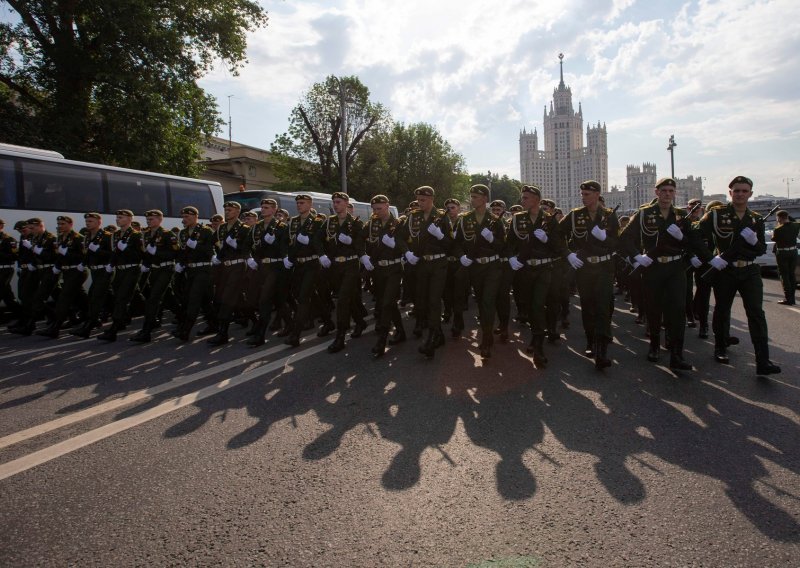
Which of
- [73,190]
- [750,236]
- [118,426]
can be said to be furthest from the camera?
[73,190]

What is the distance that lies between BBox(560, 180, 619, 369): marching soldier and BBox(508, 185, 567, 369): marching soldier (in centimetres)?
36

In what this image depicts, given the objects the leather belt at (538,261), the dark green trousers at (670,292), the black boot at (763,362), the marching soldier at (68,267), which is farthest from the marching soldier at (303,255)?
the black boot at (763,362)

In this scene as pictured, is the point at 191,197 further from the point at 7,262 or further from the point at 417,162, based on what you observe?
the point at 417,162

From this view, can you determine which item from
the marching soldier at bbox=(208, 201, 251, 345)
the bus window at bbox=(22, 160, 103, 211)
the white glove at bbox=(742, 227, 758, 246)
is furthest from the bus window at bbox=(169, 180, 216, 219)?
the white glove at bbox=(742, 227, 758, 246)

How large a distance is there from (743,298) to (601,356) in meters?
1.69

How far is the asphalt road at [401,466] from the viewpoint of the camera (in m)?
2.50

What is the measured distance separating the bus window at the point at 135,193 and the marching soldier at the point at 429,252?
911 centimetres

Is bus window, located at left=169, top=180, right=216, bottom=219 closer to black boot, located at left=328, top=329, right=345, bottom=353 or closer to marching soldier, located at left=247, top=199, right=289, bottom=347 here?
marching soldier, located at left=247, top=199, right=289, bottom=347

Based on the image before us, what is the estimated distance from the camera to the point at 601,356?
19.2 feet

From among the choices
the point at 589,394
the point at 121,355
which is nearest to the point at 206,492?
the point at 589,394

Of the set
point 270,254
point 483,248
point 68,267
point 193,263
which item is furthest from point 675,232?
point 68,267

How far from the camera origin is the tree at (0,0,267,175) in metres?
18.2

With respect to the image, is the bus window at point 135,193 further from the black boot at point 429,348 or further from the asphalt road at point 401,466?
the black boot at point 429,348

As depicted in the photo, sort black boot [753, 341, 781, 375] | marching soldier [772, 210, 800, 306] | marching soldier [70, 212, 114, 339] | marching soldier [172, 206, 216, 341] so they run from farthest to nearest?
marching soldier [772, 210, 800, 306] < marching soldier [70, 212, 114, 339] < marching soldier [172, 206, 216, 341] < black boot [753, 341, 781, 375]
